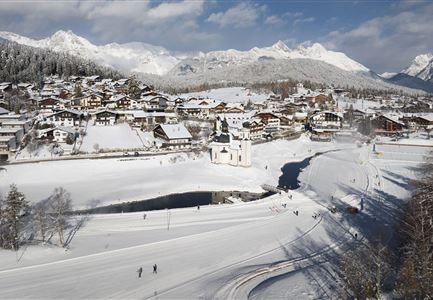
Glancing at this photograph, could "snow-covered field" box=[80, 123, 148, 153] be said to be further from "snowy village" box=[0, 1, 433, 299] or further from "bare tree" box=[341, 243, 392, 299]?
"bare tree" box=[341, 243, 392, 299]

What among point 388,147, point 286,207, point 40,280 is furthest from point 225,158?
point 40,280

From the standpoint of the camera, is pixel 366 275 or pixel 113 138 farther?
pixel 113 138

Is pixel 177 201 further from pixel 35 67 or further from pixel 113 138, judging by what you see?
pixel 35 67

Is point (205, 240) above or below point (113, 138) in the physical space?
below

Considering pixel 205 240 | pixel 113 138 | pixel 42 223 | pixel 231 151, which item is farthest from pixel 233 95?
pixel 42 223

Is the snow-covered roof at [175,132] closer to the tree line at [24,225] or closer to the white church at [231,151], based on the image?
the white church at [231,151]

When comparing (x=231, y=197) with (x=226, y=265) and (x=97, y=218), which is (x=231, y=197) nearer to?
(x=97, y=218)

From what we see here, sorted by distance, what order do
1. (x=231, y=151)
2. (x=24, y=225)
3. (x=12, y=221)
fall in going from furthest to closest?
(x=231, y=151) → (x=24, y=225) → (x=12, y=221)

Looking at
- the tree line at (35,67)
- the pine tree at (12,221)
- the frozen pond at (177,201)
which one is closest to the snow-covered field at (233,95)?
the tree line at (35,67)
